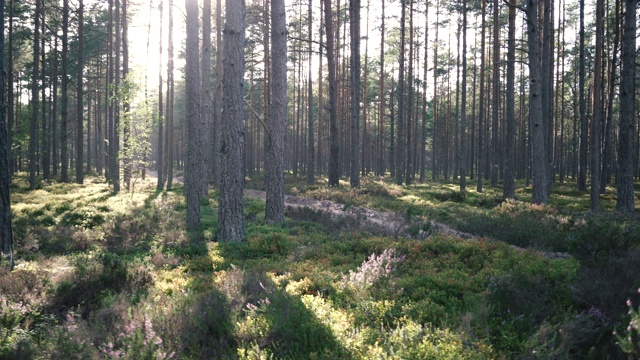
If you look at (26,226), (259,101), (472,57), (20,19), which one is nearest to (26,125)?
(20,19)

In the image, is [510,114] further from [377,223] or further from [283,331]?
[283,331]

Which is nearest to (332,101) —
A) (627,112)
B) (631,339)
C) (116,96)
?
(116,96)

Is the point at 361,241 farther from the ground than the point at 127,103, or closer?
closer

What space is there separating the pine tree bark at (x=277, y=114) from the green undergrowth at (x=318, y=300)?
3235 mm

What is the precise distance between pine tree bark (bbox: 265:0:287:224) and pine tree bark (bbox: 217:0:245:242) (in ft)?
8.89

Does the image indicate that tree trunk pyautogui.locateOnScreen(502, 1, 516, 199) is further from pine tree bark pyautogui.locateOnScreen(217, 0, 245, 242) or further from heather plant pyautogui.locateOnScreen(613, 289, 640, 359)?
heather plant pyautogui.locateOnScreen(613, 289, 640, 359)

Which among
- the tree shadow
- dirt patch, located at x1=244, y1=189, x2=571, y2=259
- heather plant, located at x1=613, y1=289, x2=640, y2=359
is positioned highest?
heather plant, located at x1=613, y1=289, x2=640, y2=359

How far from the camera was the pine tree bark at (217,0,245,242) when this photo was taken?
9820mm

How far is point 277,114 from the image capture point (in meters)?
12.9

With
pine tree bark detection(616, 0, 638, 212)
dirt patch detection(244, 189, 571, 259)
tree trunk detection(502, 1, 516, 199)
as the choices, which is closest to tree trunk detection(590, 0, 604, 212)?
pine tree bark detection(616, 0, 638, 212)

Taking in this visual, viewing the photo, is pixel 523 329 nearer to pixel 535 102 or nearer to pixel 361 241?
pixel 361 241

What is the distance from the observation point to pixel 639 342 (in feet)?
9.77

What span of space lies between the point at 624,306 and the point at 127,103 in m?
24.0

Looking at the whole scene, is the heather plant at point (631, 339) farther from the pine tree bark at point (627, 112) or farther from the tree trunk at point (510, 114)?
the tree trunk at point (510, 114)
